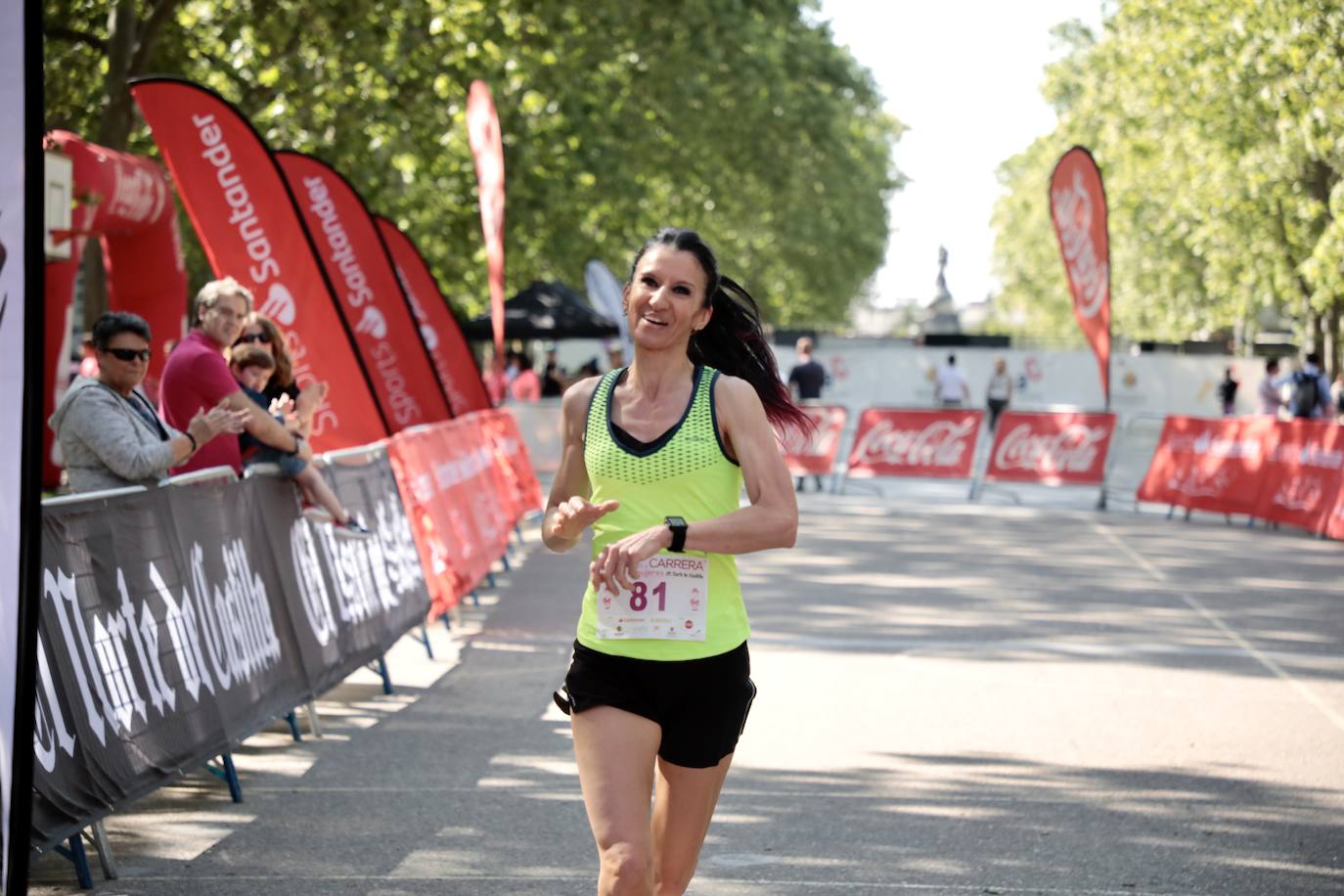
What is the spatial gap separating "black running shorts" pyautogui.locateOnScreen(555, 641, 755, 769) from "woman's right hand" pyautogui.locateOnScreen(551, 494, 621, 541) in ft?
0.97

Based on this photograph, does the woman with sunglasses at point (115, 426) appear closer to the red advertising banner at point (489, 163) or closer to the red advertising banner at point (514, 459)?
the red advertising banner at point (514, 459)

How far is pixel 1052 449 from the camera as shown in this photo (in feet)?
83.3

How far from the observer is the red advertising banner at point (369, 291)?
16.2m

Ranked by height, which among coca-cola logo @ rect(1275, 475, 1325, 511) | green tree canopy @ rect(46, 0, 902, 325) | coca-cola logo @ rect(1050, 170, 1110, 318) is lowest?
coca-cola logo @ rect(1275, 475, 1325, 511)

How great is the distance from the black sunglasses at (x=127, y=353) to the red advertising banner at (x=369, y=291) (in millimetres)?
7484

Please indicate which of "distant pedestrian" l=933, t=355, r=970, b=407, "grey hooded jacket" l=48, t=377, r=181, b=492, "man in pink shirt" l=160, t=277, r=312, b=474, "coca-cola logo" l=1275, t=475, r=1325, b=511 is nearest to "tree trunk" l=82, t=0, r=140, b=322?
"man in pink shirt" l=160, t=277, r=312, b=474

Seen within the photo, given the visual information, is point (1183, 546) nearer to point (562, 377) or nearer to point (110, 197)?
point (110, 197)

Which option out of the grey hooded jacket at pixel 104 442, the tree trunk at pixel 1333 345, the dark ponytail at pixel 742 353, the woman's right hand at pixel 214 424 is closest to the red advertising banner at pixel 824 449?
the woman's right hand at pixel 214 424

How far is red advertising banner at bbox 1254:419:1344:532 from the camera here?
20.3m

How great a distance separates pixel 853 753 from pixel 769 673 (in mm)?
2335

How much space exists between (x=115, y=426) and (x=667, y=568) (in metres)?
3.77

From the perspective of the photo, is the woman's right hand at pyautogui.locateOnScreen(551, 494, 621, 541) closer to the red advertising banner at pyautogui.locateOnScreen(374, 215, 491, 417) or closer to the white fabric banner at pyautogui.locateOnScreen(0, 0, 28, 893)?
the white fabric banner at pyautogui.locateOnScreen(0, 0, 28, 893)

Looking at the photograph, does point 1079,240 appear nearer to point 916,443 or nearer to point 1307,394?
point 916,443

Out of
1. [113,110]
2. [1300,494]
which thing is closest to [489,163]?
[113,110]
